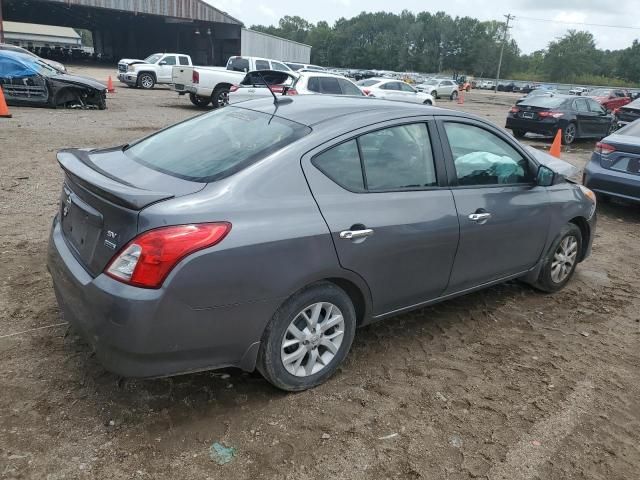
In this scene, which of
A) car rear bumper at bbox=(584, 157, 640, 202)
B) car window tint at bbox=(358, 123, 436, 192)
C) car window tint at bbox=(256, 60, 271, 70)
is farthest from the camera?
car window tint at bbox=(256, 60, 271, 70)

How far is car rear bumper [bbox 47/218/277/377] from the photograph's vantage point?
2.44 m

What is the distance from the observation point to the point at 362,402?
307cm

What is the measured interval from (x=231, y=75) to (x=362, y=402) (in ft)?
54.1

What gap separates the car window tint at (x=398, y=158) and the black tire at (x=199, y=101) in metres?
15.8

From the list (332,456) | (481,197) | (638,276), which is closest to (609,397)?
(481,197)

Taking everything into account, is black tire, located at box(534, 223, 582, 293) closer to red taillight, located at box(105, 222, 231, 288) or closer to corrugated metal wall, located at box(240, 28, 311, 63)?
red taillight, located at box(105, 222, 231, 288)

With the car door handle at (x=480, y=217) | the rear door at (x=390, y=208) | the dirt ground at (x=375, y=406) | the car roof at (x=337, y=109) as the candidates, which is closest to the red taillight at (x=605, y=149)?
the dirt ground at (x=375, y=406)

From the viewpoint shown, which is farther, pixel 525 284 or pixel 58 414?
pixel 525 284

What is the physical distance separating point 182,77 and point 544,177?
1581 centimetres

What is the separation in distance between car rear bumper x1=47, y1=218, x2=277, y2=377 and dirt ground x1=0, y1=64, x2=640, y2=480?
382 mm

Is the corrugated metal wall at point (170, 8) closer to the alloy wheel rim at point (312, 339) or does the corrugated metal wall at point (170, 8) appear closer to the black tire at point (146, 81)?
the black tire at point (146, 81)

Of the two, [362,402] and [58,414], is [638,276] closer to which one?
[362,402]

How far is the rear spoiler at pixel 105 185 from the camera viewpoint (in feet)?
8.20

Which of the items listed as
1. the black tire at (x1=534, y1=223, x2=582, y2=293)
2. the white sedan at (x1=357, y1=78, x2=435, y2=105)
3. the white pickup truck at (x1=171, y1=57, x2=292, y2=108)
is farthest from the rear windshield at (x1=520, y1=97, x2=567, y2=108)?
the black tire at (x1=534, y1=223, x2=582, y2=293)
